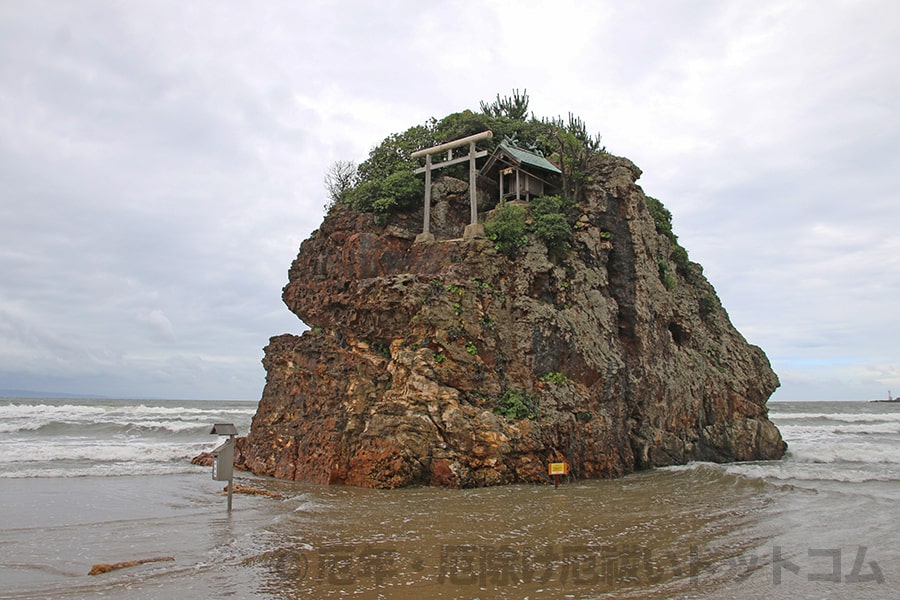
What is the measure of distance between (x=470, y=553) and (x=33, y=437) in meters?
34.2

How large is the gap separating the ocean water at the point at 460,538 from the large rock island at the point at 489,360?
1.21 meters

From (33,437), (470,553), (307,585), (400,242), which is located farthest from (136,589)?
Answer: (33,437)

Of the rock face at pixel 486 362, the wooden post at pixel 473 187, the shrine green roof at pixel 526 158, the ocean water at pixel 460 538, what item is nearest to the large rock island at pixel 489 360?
the rock face at pixel 486 362

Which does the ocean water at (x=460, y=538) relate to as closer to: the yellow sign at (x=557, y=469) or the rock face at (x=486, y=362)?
the yellow sign at (x=557, y=469)

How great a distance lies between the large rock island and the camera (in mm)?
14969

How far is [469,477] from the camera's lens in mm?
14375

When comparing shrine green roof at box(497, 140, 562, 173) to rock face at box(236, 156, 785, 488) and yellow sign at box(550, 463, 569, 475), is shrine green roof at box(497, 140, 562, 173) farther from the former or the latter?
yellow sign at box(550, 463, 569, 475)

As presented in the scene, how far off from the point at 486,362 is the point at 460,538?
7276 millimetres

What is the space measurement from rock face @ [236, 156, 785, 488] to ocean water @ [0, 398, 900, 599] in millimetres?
1245

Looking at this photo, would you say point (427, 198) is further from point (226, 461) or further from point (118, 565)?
point (118, 565)

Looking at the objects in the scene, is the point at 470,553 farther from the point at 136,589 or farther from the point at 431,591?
the point at 136,589

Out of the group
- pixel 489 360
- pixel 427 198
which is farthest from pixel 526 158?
pixel 489 360

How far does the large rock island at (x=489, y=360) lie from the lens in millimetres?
14969

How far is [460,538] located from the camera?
30.0 feet
